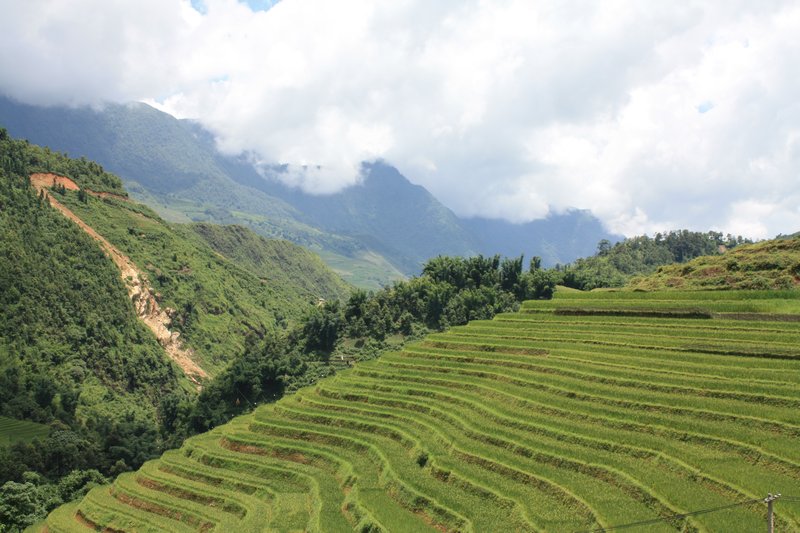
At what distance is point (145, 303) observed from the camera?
3484 inches

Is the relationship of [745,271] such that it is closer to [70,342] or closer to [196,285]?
[70,342]

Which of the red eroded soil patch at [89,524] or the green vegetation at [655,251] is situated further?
the green vegetation at [655,251]

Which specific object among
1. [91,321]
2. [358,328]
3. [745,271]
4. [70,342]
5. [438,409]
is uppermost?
[745,271]

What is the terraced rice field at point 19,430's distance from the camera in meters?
53.2

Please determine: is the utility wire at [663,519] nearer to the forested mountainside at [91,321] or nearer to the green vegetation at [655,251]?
the forested mountainside at [91,321]

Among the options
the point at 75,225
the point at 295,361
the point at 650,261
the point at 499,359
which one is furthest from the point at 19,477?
the point at 650,261

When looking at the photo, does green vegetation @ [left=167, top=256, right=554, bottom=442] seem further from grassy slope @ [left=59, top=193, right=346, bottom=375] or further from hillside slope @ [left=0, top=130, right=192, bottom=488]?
grassy slope @ [left=59, top=193, right=346, bottom=375]

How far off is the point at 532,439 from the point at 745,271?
76.6ft

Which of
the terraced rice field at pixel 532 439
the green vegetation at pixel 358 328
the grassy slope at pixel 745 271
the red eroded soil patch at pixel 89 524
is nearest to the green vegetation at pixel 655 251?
the green vegetation at pixel 358 328

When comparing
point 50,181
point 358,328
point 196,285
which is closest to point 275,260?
point 196,285

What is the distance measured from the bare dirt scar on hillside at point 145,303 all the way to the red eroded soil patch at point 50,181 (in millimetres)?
522

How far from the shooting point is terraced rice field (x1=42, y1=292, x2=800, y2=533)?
64.4 ft

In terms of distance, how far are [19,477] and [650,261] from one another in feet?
336

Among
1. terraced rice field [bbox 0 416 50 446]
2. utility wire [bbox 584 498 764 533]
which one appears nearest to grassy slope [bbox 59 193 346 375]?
terraced rice field [bbox 0 416 50 446]
